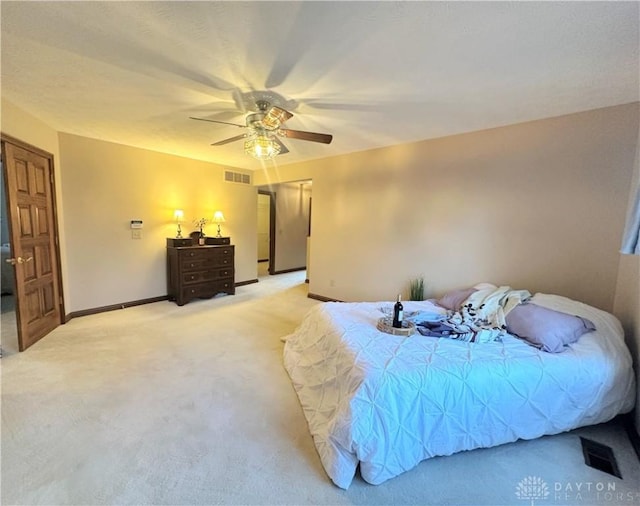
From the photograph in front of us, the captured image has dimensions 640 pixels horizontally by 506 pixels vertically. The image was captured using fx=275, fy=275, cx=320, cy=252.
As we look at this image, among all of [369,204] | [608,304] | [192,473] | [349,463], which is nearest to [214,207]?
[369,204]

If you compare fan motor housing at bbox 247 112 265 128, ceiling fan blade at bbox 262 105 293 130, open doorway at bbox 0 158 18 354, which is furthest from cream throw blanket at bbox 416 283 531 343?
open doorway at bbox 0 158 18 354

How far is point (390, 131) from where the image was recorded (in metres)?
3.25

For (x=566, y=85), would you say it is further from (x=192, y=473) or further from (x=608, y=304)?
(x=192, y=473)

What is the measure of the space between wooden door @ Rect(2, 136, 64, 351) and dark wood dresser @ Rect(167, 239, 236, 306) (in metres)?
1.39

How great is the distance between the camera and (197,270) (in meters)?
4.61

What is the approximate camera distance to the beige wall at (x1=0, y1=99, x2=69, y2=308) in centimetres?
260

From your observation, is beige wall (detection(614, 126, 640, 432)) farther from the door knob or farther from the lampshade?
the door knob

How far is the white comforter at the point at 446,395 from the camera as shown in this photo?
154 cm

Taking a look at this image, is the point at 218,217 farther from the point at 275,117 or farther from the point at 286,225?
the point at 275,117

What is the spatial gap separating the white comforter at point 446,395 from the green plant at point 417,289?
1503mm

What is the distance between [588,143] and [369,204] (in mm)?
2371

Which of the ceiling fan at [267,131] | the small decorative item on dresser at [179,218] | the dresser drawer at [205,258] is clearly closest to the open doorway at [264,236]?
the dresser drawer at [205,258]

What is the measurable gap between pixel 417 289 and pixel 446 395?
211 cm

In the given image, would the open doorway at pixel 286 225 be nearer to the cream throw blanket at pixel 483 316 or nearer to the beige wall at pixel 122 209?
the beige wall at pixel 122 209
